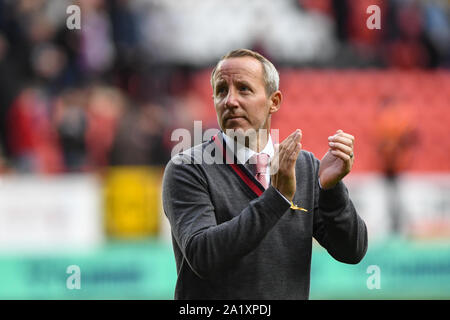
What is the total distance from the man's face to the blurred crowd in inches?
241

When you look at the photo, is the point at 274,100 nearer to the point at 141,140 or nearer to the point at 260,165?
the point at 260,165

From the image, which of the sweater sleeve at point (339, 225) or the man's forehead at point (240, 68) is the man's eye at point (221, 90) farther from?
the sweater sleeve at point (339, 225)

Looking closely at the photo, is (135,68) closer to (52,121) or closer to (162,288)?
(52,121)

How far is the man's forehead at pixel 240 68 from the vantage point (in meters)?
2.37

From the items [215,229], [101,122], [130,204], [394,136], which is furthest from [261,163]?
[394,136]

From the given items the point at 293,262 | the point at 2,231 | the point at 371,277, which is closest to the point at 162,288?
the point at 2,231

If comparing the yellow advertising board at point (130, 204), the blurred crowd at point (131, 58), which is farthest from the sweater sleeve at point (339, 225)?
the blurred crowd at point (131, 58)

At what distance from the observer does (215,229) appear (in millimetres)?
2176

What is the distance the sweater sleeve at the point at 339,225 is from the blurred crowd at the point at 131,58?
616 centimetres

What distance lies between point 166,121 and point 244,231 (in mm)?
7299

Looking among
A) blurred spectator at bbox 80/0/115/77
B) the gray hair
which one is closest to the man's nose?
the gray hair

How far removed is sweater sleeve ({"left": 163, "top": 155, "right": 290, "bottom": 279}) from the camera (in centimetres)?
214

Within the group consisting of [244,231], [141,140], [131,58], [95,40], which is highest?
[95,40]

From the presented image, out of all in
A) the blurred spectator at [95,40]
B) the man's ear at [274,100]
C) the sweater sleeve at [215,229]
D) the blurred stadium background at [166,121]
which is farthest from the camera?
the blurred spectator at [95,40]
